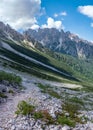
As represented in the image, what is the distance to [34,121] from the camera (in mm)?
23391

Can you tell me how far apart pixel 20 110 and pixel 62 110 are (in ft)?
16.6

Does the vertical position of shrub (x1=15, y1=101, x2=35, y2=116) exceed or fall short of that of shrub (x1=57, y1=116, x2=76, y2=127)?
it falls short

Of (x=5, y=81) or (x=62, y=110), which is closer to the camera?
(x=62, y=110)

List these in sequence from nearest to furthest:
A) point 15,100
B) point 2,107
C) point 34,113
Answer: point 34,113 → point 2,107 → point 15,100

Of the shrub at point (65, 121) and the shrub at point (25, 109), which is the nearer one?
the shrub at point (65, 121)

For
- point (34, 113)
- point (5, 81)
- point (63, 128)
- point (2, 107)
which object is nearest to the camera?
point (63, 128)

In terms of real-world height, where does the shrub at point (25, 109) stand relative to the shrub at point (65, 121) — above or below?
below

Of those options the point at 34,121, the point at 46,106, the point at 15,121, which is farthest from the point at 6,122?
the point at 46,106

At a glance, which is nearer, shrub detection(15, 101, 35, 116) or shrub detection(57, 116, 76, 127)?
shrub detection(57, 116, 76, 127)

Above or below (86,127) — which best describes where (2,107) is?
below

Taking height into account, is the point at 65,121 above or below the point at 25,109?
above

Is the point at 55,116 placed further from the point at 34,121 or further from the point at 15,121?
the point at 15,121

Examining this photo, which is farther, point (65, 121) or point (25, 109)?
point (25, 109)

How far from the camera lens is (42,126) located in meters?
22.8
